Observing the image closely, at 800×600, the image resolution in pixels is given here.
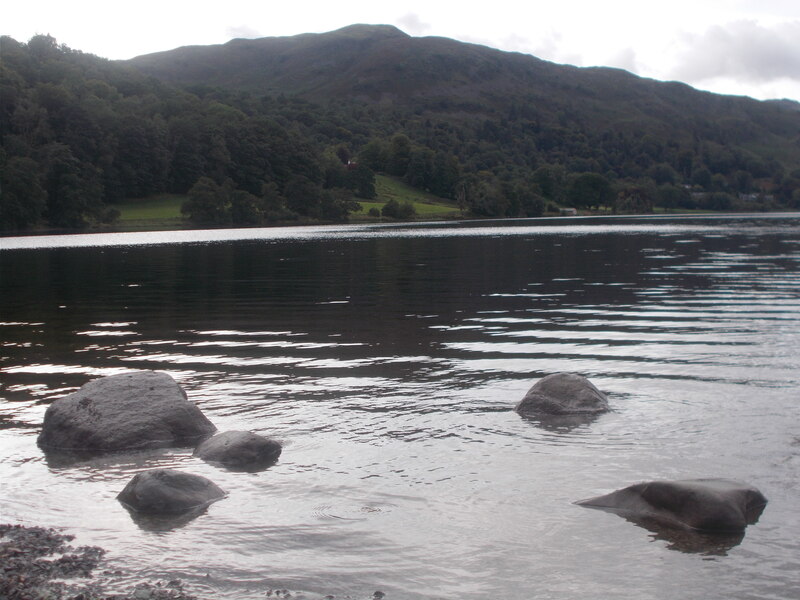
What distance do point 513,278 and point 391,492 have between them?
3617 cm

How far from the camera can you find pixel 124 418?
15312 mm

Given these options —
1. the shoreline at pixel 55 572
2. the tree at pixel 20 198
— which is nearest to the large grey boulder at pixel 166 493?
the shoreline at pixel 55 572

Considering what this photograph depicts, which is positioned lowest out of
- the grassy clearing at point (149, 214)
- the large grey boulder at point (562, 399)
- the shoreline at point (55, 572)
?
the shoreline at point (55, 572)

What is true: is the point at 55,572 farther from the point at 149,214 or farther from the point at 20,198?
the point at 149,214

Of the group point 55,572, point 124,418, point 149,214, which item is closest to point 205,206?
point 149,214

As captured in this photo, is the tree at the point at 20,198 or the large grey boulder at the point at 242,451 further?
the tree at the point at 20,198

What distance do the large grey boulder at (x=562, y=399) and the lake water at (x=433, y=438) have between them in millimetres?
388

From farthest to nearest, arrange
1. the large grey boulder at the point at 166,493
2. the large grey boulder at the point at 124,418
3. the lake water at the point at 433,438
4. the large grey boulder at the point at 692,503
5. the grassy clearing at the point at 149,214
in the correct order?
the grassy clearing at the point at 149,214
the large grey boulder at the point at 124,418
the large grey boulder at the point at 166,493
the large grey boulder at the point at 692,503
the lake water at the point at 433,438

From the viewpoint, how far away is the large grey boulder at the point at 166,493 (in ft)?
38.8

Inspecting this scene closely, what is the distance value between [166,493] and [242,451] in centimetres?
222

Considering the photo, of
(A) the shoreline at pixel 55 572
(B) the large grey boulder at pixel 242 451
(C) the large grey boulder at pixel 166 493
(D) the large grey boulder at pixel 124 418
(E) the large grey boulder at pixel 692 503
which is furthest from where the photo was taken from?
(D) the large grey boulder at pixel 124 418

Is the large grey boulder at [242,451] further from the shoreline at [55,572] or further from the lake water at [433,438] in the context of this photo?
the shoreline at [55,572]

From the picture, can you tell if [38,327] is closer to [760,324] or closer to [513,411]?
[513,411]

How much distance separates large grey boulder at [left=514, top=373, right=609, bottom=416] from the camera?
16.6 m
